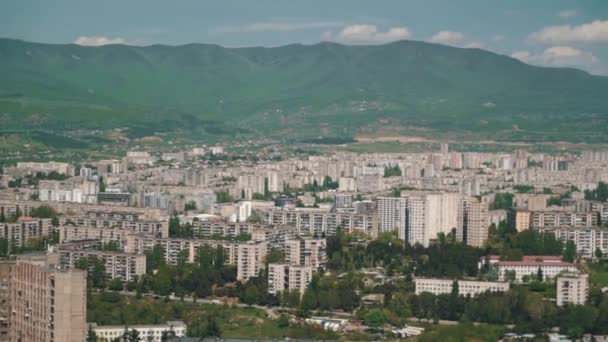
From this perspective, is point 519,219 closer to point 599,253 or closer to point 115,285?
point 599,253

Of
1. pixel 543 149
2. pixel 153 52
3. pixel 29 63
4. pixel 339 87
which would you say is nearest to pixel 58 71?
pixel 29 63

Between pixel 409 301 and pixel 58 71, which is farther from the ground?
pixel 58 71

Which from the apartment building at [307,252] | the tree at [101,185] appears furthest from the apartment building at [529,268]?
the tree at [101,185]

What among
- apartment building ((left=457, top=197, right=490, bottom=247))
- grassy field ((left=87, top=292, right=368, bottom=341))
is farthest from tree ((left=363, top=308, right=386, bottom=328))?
apartment building ((left=457, top=197, right=490, bottom=247))

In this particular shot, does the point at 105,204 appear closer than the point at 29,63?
Yes

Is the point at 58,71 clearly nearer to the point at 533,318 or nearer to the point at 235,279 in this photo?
the point at 235,279

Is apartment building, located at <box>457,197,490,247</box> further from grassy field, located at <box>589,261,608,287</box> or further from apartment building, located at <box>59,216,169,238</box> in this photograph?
apartment building, located at <box>59,216,169,238</box>

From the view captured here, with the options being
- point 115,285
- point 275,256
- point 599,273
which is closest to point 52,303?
point 115,285

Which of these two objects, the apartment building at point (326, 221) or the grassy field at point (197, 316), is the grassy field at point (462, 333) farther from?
the apartment building at point (326, 221)
